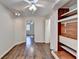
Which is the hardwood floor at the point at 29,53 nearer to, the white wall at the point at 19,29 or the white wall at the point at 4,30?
the white wall at the point at 4,30

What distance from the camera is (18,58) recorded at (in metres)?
6.07

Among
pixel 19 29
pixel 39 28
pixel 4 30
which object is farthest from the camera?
pixel 39 28

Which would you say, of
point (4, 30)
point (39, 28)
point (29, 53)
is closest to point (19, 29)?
point (39, 28)

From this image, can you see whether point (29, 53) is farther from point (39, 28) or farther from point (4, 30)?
point (39, 28)

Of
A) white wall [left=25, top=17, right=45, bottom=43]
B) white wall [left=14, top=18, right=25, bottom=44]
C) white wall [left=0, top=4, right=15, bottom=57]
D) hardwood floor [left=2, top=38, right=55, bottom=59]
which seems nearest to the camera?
white wall [left=0, top=4, right=15, bottom=57]

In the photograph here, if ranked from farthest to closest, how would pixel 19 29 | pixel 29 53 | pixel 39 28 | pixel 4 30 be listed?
pixel 39 28
pixel 19 29
pixel 29 53
pixel 4 30

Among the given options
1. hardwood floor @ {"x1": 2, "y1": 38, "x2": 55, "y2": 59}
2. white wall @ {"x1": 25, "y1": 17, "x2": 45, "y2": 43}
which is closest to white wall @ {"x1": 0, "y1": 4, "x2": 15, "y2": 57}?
hardwood floor @ {"x1": 2, "y1": 38, "x2": 55, "y2": 59}

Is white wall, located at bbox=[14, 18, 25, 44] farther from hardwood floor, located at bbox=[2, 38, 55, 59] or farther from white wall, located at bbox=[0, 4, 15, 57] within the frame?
white wall, located at bbox=[0, 4, 15, 57]

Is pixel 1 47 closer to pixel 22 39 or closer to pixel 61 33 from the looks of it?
pixel 61 33

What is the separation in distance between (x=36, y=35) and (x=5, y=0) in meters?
7.11

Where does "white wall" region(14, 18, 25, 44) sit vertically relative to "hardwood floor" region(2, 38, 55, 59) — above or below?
above

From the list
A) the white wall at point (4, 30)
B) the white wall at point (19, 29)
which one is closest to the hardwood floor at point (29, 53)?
the white wall at point (4, 30)

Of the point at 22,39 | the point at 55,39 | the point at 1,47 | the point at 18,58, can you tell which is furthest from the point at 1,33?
the point at 22,39

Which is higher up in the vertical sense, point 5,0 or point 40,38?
point 5,0
